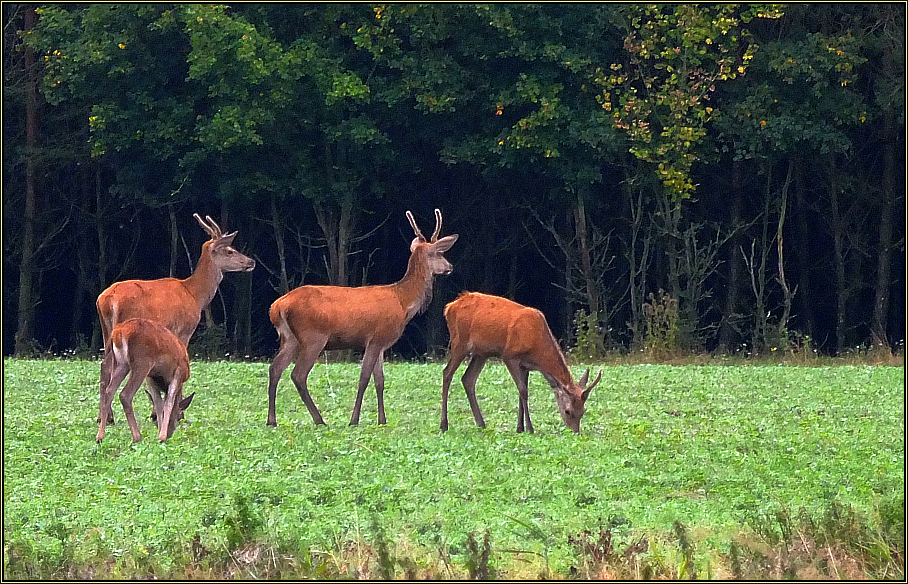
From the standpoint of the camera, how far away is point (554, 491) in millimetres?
9273

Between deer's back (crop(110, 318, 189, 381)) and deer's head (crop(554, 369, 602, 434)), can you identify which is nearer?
deer's back (crop(110, 318, 189, 381))

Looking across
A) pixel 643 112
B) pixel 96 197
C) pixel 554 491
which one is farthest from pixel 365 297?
pixel 96 197

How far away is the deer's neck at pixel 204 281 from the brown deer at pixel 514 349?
2.41 meters

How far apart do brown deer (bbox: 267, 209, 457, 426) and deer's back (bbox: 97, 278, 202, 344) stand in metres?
0.84

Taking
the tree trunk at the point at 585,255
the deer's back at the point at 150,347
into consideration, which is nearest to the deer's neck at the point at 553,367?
the deer's back at the point at 150,347

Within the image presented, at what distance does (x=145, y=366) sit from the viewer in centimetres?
1150

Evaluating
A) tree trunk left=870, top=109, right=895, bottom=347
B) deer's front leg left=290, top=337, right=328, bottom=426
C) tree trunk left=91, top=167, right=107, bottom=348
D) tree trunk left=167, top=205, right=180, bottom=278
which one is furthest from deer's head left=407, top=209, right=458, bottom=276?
tree trunk left=91, top=167, right=107, bottom=348

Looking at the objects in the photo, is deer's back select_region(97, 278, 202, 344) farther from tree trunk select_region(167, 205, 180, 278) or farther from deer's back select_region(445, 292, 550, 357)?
tree trunk select_region(167, 205, 180, 278)

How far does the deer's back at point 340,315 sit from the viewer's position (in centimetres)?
1301

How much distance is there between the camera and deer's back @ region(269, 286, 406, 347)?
42.7ft

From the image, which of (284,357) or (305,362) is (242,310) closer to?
(284,357)

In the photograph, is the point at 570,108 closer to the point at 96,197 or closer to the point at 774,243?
the point at 774,243

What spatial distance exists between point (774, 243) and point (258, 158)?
9.44m

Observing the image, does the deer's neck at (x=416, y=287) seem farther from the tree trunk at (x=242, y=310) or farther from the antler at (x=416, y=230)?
the tree trunk at (x=242, y=310)
